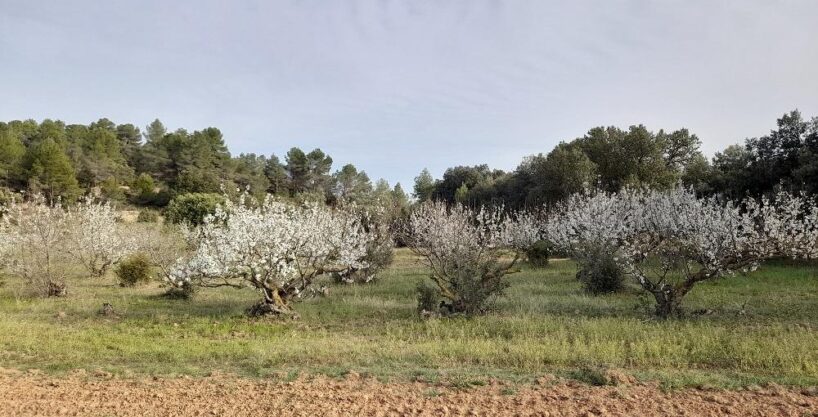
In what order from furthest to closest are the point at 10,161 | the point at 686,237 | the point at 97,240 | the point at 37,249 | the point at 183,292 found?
the point at 10,161 < the point at 97,240 < the point at 686,237 < the point at 37,249 < the point at 183,292

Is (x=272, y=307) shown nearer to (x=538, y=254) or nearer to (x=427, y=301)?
(x=427, y=301)

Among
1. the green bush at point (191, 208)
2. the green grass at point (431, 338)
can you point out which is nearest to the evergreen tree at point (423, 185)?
the green bush at point (191, 208)

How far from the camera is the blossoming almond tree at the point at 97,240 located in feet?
71.6

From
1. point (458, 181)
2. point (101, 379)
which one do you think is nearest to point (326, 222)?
point (101, 379)

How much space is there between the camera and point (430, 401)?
6.08 m

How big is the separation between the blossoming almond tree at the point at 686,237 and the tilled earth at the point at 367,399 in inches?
248

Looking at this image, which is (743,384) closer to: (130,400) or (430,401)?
(430,401)

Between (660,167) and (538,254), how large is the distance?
17230 millimetres

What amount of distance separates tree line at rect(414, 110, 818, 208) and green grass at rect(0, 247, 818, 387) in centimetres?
1350

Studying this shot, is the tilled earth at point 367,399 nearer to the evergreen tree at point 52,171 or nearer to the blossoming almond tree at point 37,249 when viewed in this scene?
the blossoming almond tree at point 37,249

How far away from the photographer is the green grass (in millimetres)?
7719

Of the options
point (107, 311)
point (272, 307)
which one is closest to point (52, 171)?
point (107, 311)

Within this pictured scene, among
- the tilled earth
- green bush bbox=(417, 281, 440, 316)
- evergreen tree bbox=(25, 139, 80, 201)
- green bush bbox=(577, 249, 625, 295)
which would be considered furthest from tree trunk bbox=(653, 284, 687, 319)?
evergreen tree bbox=(25, 139, 80, 201)

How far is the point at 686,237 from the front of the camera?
65.4ft
